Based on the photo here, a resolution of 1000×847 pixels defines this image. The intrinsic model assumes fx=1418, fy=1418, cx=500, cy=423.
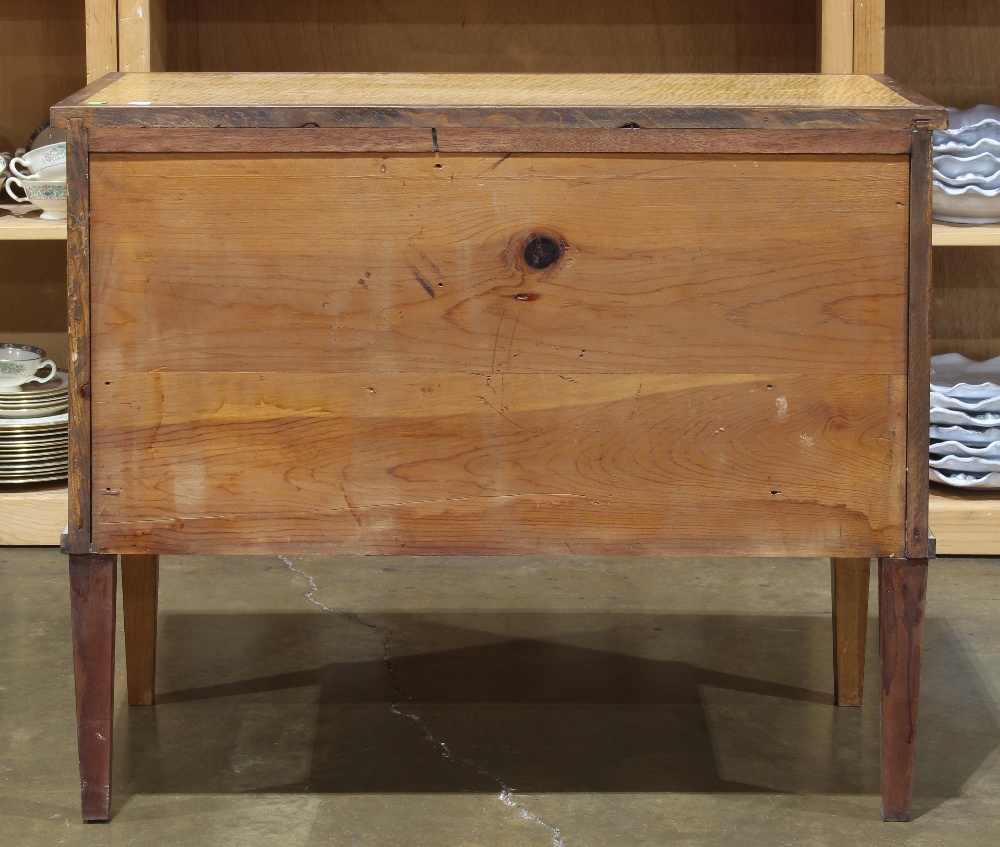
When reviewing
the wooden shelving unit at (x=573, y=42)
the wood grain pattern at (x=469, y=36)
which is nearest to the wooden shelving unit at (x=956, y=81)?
the wooden shelving unit at (x=573, y=42)

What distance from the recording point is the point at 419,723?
5.87 ft

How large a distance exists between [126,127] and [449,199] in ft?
1.06

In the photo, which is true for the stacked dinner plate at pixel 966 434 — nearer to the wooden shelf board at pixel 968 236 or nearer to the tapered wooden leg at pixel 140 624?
the wooden shelf board at pixel 968 236

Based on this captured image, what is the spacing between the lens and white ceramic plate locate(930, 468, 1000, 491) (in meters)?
2.47

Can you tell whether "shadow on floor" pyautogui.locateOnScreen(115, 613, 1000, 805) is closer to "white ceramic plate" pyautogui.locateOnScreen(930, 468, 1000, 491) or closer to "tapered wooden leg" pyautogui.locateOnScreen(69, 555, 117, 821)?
"tapered wooden leg" pyautogui.locateOnScreen(69, 555, 117, 821)

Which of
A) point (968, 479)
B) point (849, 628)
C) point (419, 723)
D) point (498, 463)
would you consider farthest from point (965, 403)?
point (498, 463)

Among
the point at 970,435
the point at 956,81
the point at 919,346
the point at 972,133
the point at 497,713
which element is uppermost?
the point at 956,81

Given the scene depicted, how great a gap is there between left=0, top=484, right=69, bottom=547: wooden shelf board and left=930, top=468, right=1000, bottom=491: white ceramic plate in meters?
1.56

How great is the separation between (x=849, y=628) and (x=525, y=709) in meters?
0.43

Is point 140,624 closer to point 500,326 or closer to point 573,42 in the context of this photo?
point 500,326

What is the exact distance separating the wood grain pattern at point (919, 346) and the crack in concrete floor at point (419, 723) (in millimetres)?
490

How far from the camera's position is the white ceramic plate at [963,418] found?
2.43 metres

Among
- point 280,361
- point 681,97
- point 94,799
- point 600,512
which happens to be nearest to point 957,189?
point 681,97

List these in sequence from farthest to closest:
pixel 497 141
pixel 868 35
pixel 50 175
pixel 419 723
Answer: pixel 50 175 < pixel 868 35 < pixel 419 723 < pixel 497 141
